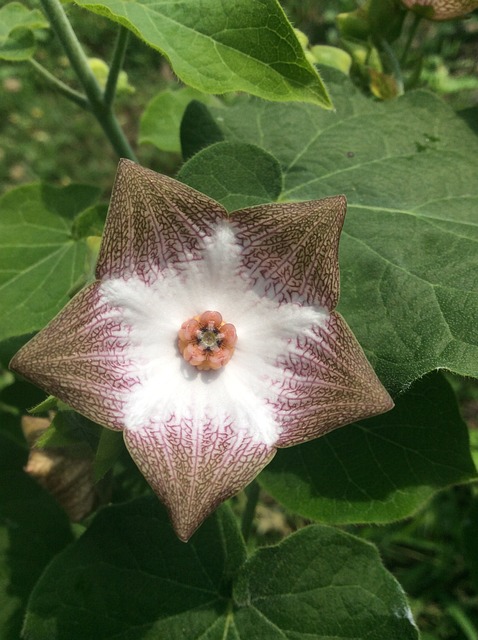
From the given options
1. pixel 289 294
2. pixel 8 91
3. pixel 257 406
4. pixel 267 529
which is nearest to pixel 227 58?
pixel 289 294

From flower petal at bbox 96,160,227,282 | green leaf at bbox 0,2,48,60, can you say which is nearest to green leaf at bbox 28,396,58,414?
flower petal at bbox 96,160,227,282

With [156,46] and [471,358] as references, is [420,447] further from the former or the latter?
[156,46]

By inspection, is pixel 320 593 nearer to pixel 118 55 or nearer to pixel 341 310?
pixel 341 310

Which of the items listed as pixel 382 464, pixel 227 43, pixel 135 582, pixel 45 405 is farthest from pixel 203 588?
pixel 227 43

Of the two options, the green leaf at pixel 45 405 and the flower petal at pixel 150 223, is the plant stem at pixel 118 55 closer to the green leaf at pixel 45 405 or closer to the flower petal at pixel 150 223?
the flower petal at pixel 150 223

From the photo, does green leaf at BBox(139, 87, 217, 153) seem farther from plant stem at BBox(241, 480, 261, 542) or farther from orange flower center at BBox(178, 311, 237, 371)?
plant stem at BBox(241, 480, 261, 542)
